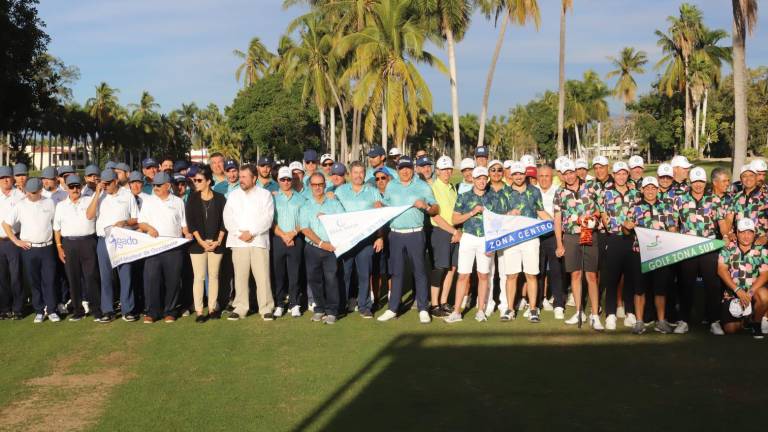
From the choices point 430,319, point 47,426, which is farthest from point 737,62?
point 47,426

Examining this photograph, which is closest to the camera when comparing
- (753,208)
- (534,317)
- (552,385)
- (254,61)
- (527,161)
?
(552,385)

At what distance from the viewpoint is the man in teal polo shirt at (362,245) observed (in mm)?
9844

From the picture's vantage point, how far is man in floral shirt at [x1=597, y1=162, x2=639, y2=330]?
8.91m

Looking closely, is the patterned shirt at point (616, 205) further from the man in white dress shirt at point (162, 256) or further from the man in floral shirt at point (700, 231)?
the man in white dress shirt at point (162, 256)

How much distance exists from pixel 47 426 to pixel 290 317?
437cm

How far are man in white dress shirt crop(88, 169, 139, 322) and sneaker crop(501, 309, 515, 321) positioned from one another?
5115mm

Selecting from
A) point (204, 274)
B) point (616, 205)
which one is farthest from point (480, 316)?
point (204, 274)

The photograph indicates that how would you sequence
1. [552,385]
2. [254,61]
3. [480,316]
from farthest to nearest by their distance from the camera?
[254,61] → [480,316] → [552,385]

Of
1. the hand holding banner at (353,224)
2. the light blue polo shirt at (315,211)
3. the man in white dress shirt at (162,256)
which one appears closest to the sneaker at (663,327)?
the hand holding banner at (353,224)

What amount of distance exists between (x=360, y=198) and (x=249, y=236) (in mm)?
1606

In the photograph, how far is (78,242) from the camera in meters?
9.88

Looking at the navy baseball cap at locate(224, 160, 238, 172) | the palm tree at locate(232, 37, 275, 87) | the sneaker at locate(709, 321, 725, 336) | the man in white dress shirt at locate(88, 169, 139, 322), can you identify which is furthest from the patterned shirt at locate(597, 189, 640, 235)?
the palm tree at locate(232, 37, 275, 87)

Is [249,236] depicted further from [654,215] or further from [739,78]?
[739,78]

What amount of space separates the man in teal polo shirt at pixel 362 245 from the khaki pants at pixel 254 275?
1.10 metres
